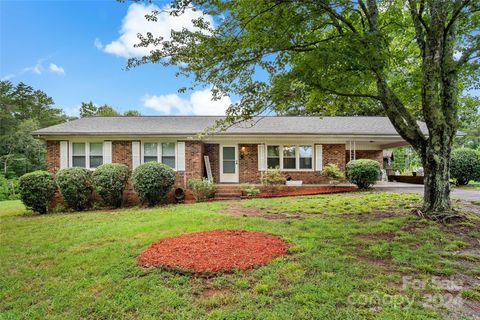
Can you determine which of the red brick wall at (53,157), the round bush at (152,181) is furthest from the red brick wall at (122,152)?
the red brick wall at (53,157)

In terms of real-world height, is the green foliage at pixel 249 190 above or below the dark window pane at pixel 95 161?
below

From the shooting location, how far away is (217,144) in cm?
1343

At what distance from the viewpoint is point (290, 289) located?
318 cm

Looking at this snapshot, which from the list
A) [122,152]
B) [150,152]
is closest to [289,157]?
[150,152]

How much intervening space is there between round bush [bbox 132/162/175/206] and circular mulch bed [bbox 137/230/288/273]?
493cm

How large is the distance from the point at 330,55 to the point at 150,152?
9.31 meters

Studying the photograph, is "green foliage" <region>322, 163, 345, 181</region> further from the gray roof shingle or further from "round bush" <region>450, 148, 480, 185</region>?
"round bush" <region>450, 148, 480, 185</region>

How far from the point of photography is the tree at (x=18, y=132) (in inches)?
993

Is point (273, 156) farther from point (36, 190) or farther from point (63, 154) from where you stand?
point (36, 190)

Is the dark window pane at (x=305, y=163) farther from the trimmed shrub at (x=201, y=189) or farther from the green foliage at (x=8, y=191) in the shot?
the green foliage at (x=8, y=191)

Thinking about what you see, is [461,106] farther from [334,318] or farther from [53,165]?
[53,165]

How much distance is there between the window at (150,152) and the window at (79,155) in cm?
264

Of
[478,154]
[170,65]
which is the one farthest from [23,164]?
[478,154]

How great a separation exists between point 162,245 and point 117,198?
6.44 meters
